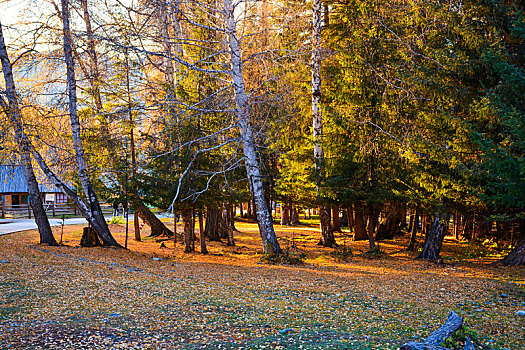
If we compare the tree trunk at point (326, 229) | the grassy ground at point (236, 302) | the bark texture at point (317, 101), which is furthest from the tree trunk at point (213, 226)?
the grassy ground at point (236, 302)

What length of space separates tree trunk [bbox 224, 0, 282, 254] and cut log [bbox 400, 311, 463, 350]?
321 inches

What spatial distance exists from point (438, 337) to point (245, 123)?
8824 mm

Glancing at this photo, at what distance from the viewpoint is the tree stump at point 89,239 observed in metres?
13.9

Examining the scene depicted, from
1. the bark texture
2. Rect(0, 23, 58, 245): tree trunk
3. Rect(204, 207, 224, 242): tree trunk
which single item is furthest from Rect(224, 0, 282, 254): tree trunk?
Rect(204, 207, 224, 242): tree trunk

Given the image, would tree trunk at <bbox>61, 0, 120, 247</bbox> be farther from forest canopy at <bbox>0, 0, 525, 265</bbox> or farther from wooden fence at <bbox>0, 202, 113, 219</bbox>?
wooden fence at <bbox>0, 202, 113, 219</bbox>

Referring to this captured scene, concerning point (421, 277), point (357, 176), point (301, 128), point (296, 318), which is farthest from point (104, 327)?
point (301, 128)

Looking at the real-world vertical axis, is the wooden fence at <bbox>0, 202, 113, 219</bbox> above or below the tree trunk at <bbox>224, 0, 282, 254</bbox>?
below

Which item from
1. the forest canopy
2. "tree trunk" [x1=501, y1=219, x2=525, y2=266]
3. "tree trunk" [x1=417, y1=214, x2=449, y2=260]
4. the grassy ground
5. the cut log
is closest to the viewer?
the cut log

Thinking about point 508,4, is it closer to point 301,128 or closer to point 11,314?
point 301,128

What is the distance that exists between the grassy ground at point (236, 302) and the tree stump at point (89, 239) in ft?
3.17

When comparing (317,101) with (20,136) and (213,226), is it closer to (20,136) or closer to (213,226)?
(213,226)

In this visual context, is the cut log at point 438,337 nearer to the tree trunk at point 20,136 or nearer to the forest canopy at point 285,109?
the forest canopy at point 285,109

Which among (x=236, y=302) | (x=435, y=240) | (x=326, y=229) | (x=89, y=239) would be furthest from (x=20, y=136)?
(x=435, y=240)

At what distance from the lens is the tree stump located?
1390 centimetres
